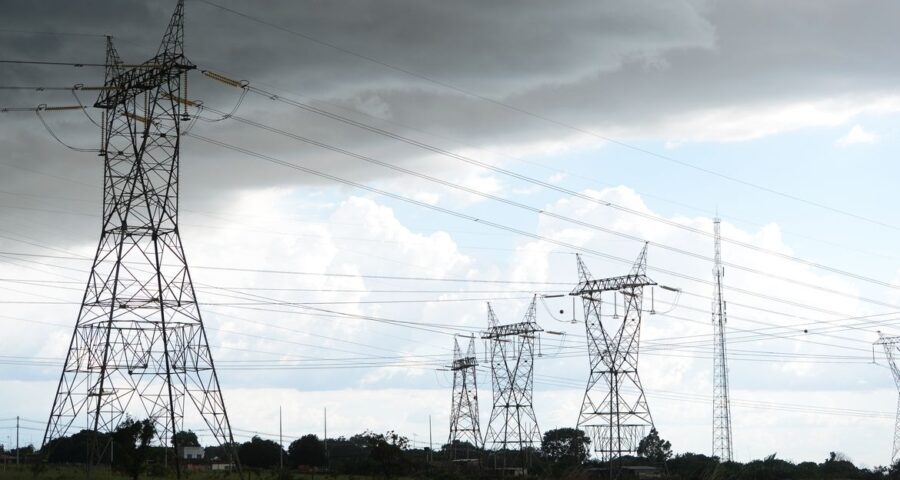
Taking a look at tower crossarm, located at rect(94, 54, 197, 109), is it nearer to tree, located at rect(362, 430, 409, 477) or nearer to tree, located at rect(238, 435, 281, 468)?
tree, located at rect(362, 430, 409, 477)

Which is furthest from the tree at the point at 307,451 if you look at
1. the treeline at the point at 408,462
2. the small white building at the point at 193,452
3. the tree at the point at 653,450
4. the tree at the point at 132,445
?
the tree at the point at 132,445

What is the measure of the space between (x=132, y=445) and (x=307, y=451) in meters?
73.8

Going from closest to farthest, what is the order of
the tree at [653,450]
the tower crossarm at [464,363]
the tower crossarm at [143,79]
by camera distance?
the tower crossarm at [143,79] < the tree at [653,450] < the tower crossarm at [464,363]

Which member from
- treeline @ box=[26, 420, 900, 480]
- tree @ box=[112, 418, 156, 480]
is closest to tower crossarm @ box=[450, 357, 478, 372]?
treeline @ box=[26, 420, 900, 480]

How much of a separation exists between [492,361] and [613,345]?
29.5 m

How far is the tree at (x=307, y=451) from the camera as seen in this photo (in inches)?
5399

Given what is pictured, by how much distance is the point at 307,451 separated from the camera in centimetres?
13888

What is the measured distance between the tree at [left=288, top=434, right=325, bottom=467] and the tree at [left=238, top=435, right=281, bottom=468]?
2.00 meters

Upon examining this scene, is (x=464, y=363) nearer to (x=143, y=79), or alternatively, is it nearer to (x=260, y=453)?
(x=260, y=453)

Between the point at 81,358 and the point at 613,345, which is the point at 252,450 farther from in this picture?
the point at 81,358

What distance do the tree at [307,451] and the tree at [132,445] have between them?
227 feet

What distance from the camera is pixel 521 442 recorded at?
11400 cm

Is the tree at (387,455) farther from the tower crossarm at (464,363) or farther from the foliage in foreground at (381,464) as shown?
the tower crossarm at (464,363)

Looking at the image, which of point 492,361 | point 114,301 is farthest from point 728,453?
point 114,301
